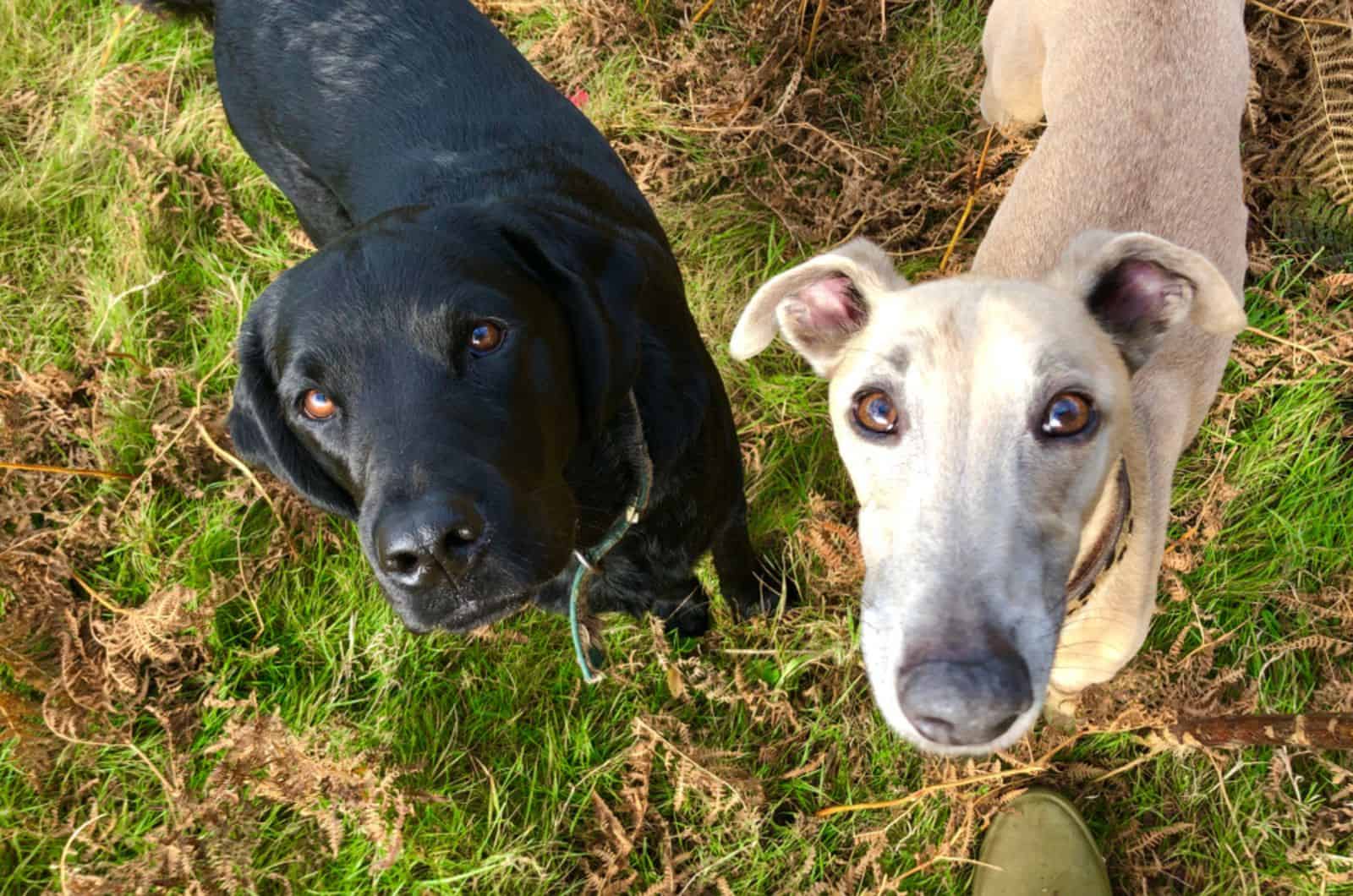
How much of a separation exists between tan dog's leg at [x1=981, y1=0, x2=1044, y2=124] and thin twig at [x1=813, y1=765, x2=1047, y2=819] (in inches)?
116

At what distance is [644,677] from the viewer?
4184mm

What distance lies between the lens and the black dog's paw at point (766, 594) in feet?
13.9

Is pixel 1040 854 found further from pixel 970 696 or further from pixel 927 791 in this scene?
pixel 970 696

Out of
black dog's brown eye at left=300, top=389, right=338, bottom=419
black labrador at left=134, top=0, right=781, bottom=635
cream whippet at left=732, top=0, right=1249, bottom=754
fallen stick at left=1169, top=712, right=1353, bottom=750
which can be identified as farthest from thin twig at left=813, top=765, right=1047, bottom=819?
black dog's brown eye at left=300, top=389, right=338, bottom=419

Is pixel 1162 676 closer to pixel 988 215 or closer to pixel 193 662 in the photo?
pixel 988 215

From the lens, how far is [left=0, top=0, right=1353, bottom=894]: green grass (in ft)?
12.6

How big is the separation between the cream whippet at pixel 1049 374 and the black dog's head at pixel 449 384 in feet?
1.80

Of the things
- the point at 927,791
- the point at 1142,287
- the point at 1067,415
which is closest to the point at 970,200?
the point at 1142,287

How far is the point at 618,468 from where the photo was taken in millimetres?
3180

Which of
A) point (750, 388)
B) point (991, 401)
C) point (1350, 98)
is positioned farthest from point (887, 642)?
point (1350, 98)

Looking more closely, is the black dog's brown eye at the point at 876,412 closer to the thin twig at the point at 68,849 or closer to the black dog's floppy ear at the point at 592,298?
the black dog's floppy ear at the point at 592,298

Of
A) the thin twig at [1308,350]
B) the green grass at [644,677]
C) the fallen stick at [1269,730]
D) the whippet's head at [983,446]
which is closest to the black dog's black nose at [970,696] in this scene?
the whippet's head at [983,446]

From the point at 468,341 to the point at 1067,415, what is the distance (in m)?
1.68

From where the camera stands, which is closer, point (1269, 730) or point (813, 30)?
point (1269, 730)
